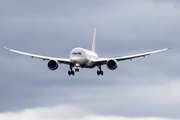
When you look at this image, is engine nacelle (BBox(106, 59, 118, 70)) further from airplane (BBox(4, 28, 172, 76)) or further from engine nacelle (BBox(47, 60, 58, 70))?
engine nacelle (BBox(47, 60, 58, 70))

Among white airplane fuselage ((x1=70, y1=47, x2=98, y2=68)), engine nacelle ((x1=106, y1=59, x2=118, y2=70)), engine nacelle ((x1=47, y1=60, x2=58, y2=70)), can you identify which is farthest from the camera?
engine nacelle ((x1=47, y1=60, x2=58, y2=70))

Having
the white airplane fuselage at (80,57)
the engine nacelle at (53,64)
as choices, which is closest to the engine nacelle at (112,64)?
the white airplane fuselage at (80,57)

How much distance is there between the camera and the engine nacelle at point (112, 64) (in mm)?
129375

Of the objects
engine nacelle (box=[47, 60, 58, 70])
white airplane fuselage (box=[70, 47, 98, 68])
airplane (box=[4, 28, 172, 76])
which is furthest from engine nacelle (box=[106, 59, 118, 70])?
engine nacelle (box=[47, 60, 58, 70])

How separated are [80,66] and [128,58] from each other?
11359 millimetres

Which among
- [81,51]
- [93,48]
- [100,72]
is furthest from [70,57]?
[93,48]

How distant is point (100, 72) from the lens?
138m

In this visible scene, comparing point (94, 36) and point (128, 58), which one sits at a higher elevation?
point (94, 36)

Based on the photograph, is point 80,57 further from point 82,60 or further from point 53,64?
point 53,64

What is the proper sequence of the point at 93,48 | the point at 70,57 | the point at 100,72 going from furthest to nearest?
1. the point at 93,48
2. the point at 100,72
3. the point at 70,57

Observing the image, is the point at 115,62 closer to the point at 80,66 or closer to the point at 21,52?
the point at 80,66

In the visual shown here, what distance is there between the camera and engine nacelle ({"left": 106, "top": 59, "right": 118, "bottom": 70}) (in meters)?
129

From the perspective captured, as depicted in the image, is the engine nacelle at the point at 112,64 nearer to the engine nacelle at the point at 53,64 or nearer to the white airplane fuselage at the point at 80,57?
the white airplane fuselage at the point at 80,57

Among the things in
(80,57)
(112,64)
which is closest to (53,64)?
(80,57)
